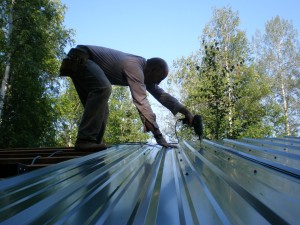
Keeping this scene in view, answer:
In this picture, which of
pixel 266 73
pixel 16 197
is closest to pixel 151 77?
pixel 16 197

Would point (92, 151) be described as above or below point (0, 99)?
below

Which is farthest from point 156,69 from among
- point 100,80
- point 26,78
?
point 26,78

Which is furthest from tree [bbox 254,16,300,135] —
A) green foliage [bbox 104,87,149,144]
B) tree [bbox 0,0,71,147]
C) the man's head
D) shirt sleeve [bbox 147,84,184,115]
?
the man's head

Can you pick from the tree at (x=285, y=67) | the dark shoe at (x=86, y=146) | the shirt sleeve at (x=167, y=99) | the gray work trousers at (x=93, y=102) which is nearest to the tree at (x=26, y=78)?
the shirt sleeve at (x=167, y=99)

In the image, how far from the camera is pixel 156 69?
10.2 ft

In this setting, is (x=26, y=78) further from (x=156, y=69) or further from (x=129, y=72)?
(x=129, y=72)

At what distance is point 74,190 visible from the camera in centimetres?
110

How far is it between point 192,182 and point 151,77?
7.07ft

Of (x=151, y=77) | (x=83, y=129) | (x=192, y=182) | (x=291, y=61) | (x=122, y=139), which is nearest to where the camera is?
(x=192, y=182)

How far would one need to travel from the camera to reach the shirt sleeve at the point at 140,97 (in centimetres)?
272

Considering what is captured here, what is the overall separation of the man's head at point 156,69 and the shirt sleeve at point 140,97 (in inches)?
14.7

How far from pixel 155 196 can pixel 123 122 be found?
79.2 ft

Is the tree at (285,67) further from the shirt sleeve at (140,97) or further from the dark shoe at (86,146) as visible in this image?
the dark shoe at (86,146)

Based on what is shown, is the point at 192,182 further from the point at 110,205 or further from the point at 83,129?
the point at 83,129
